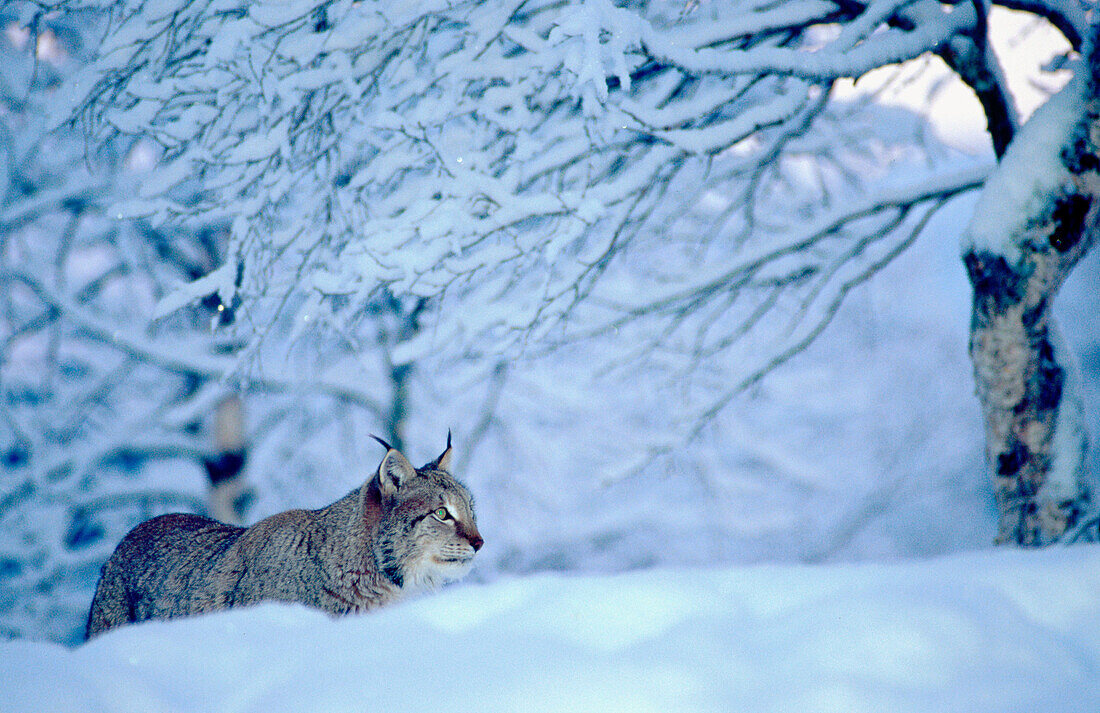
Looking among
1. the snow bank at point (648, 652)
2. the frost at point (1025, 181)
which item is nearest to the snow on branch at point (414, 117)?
the frost at point (1025, 181)

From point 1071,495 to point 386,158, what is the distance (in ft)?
13.7

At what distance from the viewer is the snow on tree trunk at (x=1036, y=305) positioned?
148 inches

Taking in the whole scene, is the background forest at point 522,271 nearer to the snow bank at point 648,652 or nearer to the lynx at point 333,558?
the lynx at point 333,558

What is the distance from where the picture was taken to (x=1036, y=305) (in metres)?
3.84

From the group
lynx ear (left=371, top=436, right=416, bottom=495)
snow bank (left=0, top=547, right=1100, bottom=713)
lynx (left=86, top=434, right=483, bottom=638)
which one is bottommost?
lynx (left=86, top=434, right=483, bottom=638)

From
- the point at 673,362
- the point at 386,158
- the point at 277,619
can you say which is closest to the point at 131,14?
the point at 386,158

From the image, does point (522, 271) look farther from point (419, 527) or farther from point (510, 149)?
point (419, 527)

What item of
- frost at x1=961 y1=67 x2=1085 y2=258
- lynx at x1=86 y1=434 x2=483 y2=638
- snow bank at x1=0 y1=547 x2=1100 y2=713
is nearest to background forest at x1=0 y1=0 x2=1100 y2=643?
frost at x1=961 y1=67 x2=1085 y2=258

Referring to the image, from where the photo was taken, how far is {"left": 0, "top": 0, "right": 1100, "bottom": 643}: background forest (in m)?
3.48

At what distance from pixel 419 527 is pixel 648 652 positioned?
1332 mm

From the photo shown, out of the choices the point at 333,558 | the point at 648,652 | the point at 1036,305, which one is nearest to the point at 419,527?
the point at 333,558

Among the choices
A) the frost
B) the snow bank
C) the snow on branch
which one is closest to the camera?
the snow bank

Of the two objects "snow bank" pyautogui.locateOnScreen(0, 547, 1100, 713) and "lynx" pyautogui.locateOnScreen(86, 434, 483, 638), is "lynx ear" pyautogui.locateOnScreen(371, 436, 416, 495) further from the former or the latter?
"snow bank" pyautogui.locateOnScreen(0, 547, 1100, 713)

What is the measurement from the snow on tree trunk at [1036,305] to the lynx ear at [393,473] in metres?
3.25
